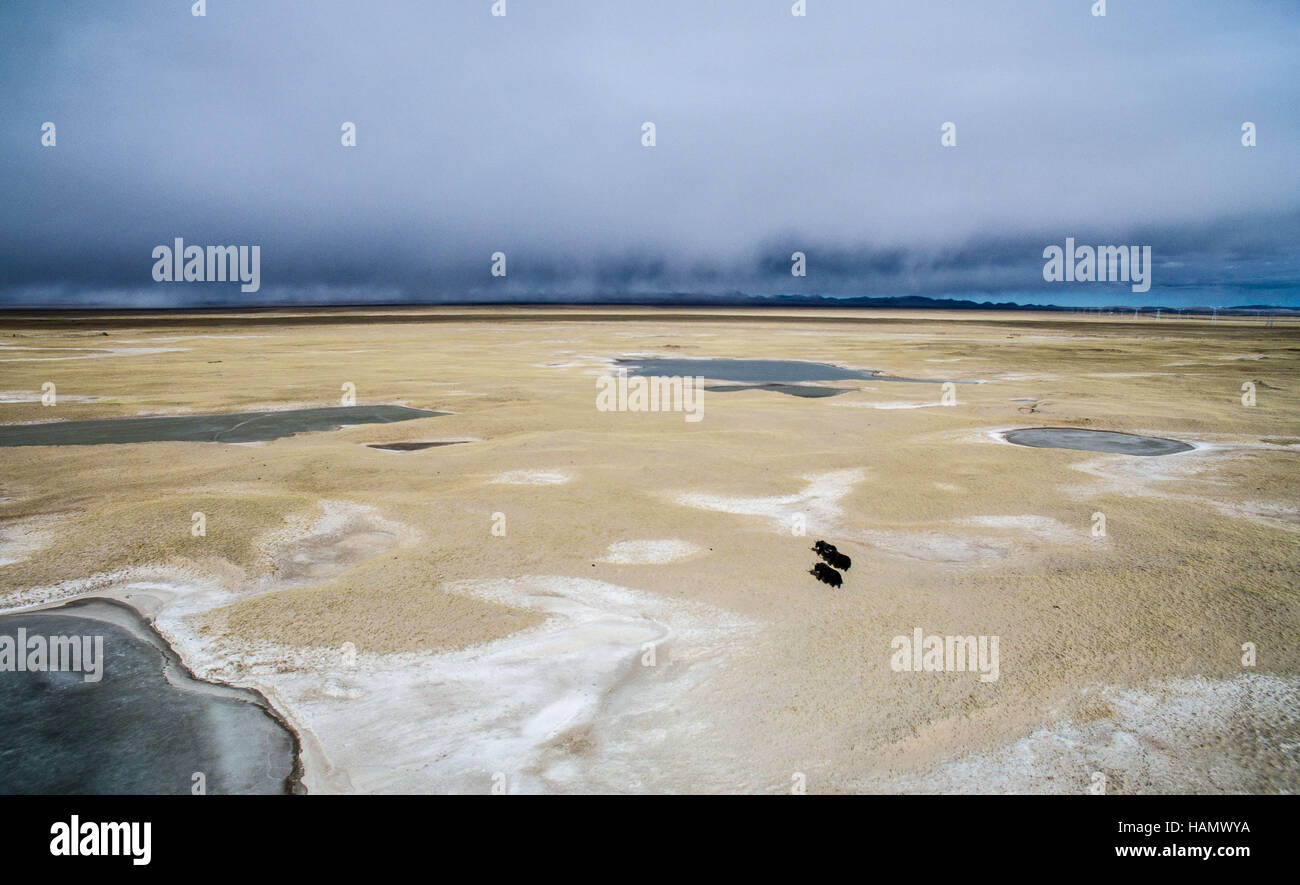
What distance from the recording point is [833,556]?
776cm

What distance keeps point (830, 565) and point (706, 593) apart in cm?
142

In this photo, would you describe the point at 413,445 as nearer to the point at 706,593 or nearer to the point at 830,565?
the point at 706,593

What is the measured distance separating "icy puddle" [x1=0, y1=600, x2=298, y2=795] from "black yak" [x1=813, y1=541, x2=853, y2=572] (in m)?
5.12

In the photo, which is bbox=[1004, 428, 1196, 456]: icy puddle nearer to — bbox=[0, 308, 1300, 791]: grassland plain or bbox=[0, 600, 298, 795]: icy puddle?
bbox=[0, 308, 1300, 791]: grassland plain

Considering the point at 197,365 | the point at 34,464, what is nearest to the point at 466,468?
the point at 34,464

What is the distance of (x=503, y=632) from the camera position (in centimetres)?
630

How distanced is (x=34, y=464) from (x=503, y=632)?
10.3 metres

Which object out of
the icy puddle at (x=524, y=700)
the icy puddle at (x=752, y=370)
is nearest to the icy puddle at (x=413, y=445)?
the icy puddle at (x=524, y=700)

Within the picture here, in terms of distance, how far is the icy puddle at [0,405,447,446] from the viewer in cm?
1424

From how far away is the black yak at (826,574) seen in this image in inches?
286

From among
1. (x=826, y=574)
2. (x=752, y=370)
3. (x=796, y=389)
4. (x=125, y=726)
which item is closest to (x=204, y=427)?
(x=125, y=726)

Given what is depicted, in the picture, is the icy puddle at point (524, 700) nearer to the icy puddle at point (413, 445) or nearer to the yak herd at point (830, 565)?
the yak herd at point (830, 565)
